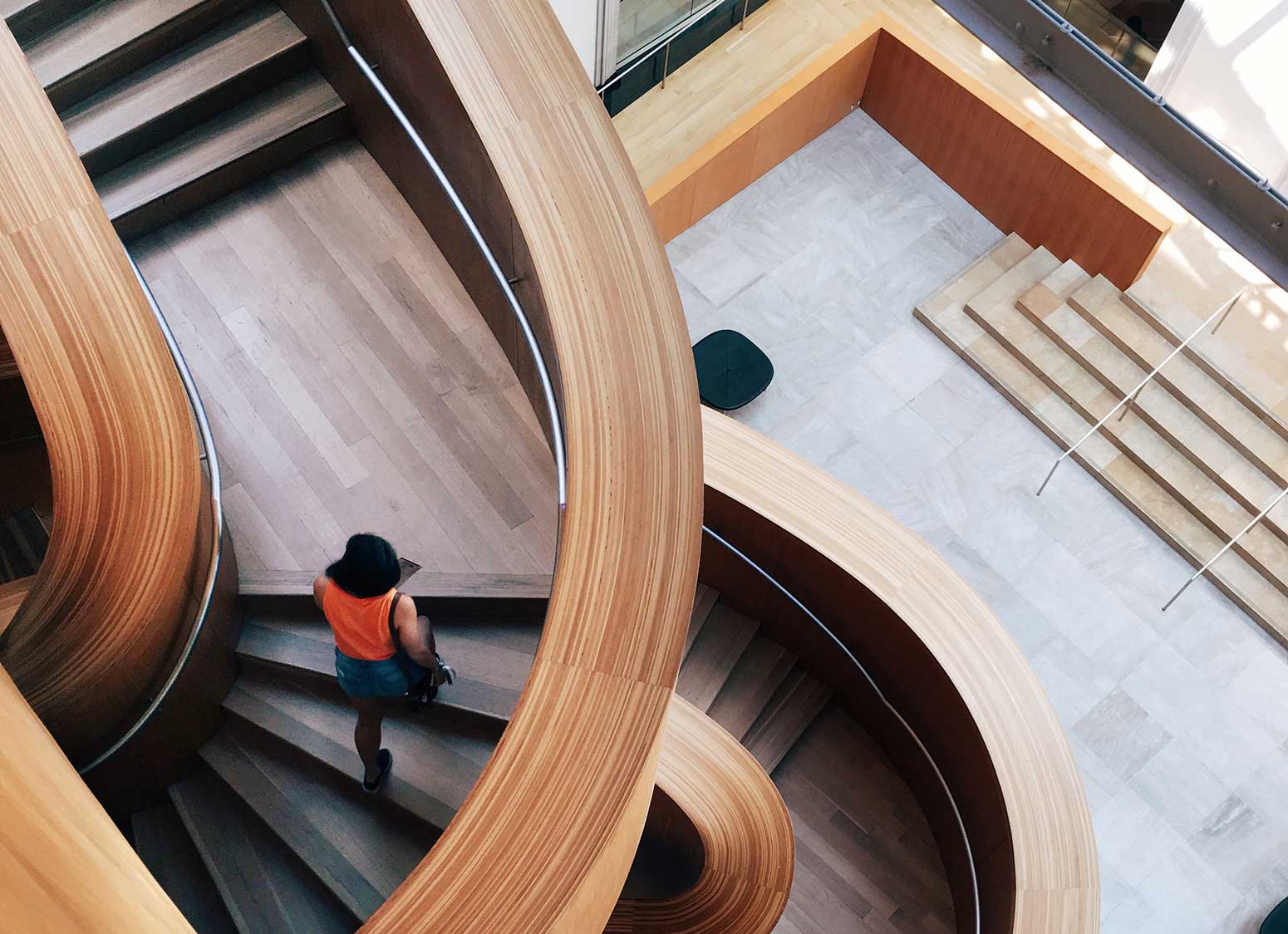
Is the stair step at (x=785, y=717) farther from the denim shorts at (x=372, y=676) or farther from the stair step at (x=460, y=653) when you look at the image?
the denim shorts at (x=372, y=676)

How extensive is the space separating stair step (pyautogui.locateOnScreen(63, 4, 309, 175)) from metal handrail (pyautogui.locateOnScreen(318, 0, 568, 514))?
0.44 metres

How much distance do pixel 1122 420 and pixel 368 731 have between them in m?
6.69

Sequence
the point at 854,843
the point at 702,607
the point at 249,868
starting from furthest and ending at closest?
1. the point at 702,607
2. the point at 854,843
3. the point at 249,868

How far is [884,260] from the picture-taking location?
962 cm

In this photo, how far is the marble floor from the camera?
298 inches

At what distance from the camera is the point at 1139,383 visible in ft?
29.7

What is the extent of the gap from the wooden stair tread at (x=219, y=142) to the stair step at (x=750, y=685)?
389cm

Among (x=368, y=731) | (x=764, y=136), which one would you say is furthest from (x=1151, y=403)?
(x=368, y=731)

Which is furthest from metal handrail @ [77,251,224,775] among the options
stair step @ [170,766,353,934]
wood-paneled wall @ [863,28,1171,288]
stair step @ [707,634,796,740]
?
wood-paneled wall @ [863,28,1171,288]

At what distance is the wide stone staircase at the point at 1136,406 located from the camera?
27.8 feet

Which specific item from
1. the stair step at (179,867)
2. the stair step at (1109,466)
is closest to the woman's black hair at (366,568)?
the stair step at (179,867)

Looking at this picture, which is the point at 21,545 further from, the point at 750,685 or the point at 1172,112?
the point at 1172,112

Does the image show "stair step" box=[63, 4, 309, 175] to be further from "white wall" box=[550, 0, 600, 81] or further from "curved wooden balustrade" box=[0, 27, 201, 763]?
"white wall" box=[550, 0, 600, 81]

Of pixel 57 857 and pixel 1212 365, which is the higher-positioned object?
pixel 57 857
